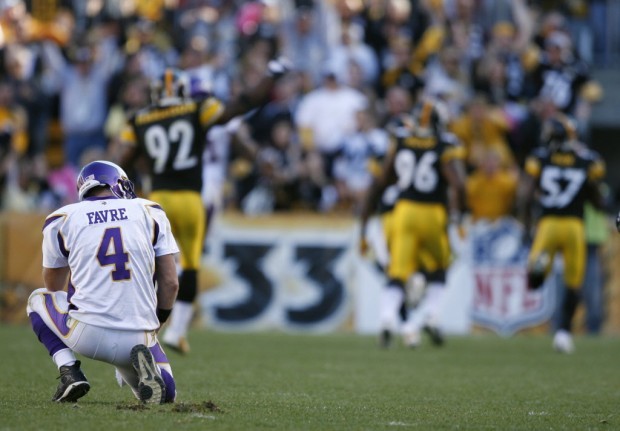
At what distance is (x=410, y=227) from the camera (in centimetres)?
1248

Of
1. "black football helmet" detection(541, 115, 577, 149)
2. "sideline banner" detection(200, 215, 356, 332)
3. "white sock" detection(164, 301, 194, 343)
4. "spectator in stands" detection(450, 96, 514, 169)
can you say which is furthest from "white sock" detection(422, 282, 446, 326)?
"spectator in stands" detection(450, 96, 514, 169)

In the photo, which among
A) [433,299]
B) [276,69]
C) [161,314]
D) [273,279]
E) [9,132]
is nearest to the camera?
[161,314]

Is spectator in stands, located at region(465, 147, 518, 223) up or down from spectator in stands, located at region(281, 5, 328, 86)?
down

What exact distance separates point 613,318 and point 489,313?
171 cm

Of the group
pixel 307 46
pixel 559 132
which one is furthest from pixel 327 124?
pixel 559 132

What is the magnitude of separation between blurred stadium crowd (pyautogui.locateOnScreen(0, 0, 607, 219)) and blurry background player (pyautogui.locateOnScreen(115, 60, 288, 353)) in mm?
5080

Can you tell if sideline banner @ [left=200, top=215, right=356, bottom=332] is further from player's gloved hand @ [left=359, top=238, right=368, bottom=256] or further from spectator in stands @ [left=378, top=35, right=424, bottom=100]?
player's gloved hand @ [left=359, top=238, right=368, bottom=256]

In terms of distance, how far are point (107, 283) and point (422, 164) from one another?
6431 millimetres

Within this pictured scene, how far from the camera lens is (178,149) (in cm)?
1059

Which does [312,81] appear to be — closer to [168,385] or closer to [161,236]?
[161,236]

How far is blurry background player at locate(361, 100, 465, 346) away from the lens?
12.5 meters

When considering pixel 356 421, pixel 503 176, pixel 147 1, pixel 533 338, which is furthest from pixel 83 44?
pixel 356 421

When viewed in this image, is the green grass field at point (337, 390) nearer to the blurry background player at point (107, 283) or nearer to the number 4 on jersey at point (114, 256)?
the blurry background player at point (107, 283)

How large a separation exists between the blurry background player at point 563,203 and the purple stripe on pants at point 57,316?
7.33 metres
